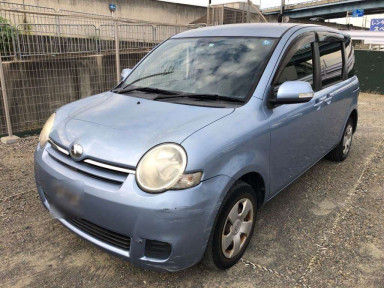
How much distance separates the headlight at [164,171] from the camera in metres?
2.02

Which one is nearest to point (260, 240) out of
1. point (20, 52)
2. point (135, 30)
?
point (20, 52)

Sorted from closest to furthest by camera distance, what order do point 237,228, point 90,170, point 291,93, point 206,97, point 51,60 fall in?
point 90,170 → point 237,228 → point 291,93 → point 206,97 → point 51,60

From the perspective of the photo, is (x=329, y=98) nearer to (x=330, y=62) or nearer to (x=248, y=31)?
(x=330, y=62)

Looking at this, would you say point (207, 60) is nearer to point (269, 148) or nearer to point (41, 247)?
point (269, 148)

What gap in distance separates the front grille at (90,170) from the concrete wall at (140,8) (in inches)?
643

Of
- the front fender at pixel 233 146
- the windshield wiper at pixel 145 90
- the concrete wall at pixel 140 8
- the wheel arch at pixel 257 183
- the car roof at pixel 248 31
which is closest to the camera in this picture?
the front fender at pixel 233 146

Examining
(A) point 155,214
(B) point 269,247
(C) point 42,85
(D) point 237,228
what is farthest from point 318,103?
(C) point 42,85

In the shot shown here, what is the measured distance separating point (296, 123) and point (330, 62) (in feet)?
4.29

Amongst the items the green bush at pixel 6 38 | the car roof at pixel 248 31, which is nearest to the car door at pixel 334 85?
the car roof at pixel 248 31

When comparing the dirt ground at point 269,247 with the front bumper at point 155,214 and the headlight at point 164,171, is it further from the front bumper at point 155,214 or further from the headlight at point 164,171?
the headlight at point 164,171

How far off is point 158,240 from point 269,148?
3.84 ft

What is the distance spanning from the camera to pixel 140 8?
20844 millimetres

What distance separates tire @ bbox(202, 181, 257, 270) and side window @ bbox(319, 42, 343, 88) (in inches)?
72.2

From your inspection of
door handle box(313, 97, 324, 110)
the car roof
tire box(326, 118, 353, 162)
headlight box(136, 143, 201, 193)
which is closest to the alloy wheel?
headlight box(136, 143, 201, 193)
